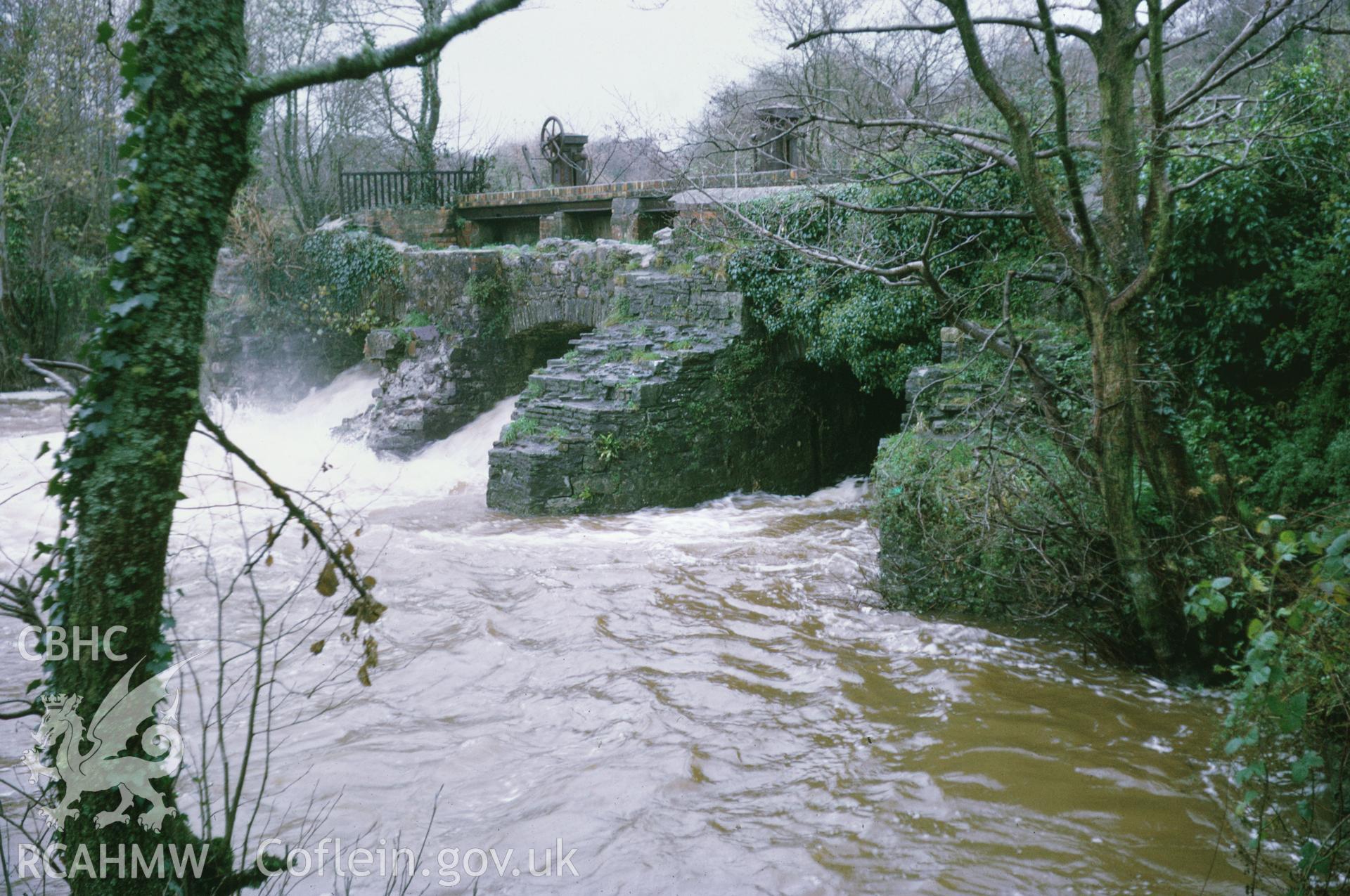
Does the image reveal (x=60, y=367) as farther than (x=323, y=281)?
No

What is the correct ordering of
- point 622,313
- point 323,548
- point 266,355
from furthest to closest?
point 266,355 → point 622,313 → point 323,548

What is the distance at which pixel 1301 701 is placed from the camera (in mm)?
2678

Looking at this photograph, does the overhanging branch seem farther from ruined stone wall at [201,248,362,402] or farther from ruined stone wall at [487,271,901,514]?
ruined stone wall at [201,248,362,402]

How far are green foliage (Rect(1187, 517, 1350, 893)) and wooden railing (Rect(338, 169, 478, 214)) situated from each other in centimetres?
1459

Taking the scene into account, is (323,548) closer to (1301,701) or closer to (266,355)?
(1301,701)

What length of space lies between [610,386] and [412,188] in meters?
9.04

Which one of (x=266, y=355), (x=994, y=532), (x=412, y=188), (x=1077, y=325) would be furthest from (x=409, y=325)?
(x=994, y=532)

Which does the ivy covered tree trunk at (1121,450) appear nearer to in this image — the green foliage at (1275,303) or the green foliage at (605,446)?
the green foliage at (1275,303)

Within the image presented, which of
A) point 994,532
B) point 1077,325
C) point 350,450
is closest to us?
point 994,532

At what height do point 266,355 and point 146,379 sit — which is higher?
point 146,379

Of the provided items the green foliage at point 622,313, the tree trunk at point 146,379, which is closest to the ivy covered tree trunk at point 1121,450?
the tree trunk at point 146,379

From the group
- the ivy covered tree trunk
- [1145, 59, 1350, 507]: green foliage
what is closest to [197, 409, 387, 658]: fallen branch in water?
the ivy covered tree trunk

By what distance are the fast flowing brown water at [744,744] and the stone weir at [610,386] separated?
221cm

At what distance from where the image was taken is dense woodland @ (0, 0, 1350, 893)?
6.91 feet
